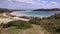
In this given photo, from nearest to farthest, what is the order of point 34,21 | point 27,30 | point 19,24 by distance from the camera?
point 27,30 → point 19,24 → point 34,21

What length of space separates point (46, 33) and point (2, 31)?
870 mm

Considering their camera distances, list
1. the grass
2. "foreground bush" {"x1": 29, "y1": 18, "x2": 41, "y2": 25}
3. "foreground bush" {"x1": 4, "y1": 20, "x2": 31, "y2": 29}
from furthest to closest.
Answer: "foreground bush" {"x1": 29, "y1": 18, "x2": 41, "y2": 25} < "foreground bush" {"x1": 4, "y1": 20, "x2": 31, "y2": 29} < the grass

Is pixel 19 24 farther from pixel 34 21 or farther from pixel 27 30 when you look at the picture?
pixel 34 21

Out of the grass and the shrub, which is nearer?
the grass

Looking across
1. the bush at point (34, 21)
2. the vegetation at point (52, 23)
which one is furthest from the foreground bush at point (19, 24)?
the vegetation at point (52, 23)

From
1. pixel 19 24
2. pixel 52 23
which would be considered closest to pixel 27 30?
pixel 19 24

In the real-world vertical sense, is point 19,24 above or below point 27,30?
above

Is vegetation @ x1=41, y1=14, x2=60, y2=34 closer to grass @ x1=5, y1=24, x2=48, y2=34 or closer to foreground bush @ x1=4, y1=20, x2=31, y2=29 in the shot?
grass @ x1=5, y1=24, x2=48, y2=34

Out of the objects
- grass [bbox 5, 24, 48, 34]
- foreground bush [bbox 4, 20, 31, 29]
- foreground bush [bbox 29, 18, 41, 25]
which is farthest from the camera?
foreground bush [bbox 29, 18, 41, 25]

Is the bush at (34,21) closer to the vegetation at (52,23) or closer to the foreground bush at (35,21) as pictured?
the foreground bush at (35,21)

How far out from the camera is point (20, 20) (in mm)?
2736

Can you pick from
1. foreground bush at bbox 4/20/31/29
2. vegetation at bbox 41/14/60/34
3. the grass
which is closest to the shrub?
foreground bush at bbox 4/20/31/29

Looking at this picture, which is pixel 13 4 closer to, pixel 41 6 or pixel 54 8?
pixel 41 6

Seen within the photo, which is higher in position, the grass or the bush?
the bush
